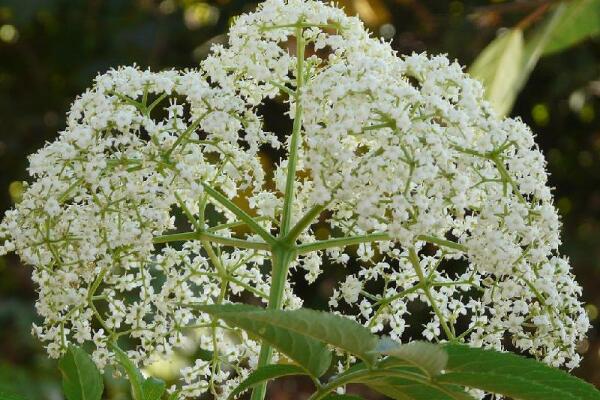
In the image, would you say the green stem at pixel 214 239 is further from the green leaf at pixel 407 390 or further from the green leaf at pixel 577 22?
the green leaf at pixel 577 22

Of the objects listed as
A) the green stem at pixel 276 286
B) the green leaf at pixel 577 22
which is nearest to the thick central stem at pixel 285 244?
the green stem at pixel 276 286

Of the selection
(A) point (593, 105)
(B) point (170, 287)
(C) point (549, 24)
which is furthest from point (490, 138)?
(A) point (593, 105)

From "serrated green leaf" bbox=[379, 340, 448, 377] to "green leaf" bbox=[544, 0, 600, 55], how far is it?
1.44 metres

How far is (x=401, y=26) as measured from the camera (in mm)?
4887

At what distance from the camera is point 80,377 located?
122cm

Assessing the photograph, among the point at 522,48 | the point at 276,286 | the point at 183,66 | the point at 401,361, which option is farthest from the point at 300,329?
the point at 183,66

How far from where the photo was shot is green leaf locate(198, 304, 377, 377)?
988 millimetres

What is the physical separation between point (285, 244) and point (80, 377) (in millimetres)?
277

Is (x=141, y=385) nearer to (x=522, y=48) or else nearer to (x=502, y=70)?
(x=502, y=70)

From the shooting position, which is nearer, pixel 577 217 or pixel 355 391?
pixel 355 391

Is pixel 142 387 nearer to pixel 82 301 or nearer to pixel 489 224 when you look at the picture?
pixel 82 301

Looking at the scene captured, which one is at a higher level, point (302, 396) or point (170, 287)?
point (302, 396)

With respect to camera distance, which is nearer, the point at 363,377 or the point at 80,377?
the point at 363,377

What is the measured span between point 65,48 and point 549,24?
3.16m
